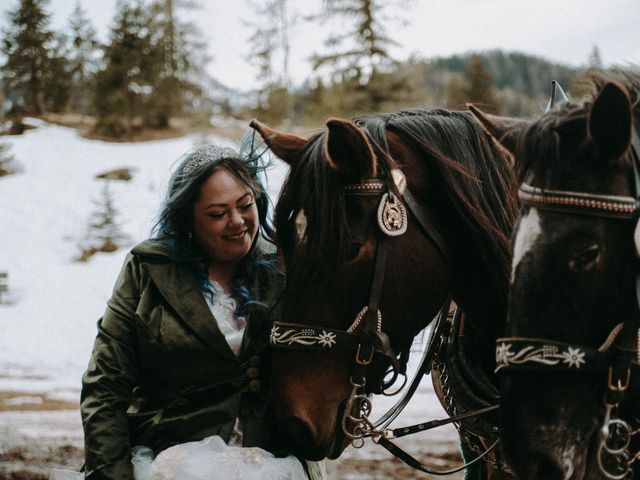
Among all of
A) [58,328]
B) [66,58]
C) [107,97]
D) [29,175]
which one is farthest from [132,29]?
[58,328]

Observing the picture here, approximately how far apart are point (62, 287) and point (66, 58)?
767 inches

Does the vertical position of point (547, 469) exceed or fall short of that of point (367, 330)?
it falls short

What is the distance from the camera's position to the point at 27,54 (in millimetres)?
27703

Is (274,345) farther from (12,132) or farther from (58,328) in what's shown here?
(12,132)

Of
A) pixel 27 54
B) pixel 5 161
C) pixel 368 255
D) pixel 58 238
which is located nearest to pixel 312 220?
pixel 368 255

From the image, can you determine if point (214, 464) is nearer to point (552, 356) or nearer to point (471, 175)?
point (552, 356)

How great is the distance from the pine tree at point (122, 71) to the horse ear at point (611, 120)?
27.0 metres

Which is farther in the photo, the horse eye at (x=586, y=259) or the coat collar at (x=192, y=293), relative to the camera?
the coat collar at (x=192, y=293)

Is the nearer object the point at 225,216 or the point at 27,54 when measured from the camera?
the point at 225,216

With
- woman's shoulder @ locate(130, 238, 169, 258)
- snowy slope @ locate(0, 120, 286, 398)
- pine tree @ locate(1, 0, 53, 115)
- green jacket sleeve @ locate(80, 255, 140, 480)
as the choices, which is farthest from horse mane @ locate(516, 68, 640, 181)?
pine tree @ locate(1, 0, 53, 115)

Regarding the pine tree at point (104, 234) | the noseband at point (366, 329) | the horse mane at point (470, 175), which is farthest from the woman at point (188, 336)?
the pine tree at point (104, 234)

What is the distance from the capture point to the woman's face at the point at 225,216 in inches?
95.6

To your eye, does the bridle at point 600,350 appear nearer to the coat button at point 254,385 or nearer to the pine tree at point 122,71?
the coat button at point 254,385

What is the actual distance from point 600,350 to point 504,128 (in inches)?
30.6
